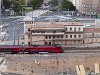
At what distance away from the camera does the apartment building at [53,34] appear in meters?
27.7

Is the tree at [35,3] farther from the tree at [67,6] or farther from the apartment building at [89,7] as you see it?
the apartment building at [89,7]

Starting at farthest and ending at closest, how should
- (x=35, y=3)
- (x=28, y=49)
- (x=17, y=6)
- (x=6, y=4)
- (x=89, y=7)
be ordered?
(x=35, y=3), (x=89, y=7), (x=6, y=4), (x=17, y=6), (x=28, y=49)

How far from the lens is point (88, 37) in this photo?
28.7 metres

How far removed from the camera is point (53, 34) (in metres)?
27.8

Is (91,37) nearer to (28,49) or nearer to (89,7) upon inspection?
(28,49)

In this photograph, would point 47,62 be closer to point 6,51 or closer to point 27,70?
point 27,70

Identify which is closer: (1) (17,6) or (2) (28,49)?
(2) (28,49)

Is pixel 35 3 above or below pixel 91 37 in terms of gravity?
above

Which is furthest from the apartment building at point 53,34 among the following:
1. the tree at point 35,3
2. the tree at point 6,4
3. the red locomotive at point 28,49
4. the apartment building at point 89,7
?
the tree at point 35,3

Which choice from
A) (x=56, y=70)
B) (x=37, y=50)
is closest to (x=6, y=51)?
(x=37, y=50)

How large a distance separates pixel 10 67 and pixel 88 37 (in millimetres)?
7268

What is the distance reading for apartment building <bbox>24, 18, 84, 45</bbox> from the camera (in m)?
27.7

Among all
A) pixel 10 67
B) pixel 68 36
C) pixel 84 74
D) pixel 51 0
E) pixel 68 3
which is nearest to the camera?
pixel 84 74

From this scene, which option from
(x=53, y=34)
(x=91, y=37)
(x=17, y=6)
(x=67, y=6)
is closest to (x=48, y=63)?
(x=53, y=34)
